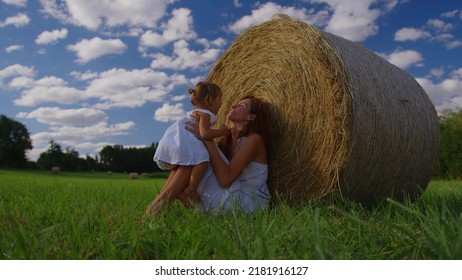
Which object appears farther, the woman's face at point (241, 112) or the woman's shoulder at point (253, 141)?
the woman's face at point (241, 112)

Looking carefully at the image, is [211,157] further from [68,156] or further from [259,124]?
[68,156]

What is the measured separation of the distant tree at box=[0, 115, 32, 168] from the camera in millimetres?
33653

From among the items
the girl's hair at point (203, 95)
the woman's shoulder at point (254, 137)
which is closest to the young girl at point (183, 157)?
the girl's hair at point (203, 95)

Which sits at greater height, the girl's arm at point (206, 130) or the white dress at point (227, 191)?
the girl's arm at point (206, 130)

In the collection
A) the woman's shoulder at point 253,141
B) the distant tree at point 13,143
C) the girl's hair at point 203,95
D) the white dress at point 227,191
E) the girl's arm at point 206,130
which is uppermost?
the distant tree at point 13,143

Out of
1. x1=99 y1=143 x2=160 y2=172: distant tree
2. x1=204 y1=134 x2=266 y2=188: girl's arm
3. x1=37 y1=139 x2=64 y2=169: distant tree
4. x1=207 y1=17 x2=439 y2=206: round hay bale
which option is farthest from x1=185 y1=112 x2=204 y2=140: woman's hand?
x1=37 y1=139 x2=64 y2=169: distant tree

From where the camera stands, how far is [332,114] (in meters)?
3.65

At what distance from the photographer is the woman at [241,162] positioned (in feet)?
12.2

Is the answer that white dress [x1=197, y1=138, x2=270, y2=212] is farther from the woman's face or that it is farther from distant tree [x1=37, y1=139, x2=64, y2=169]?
distant tree [x1=37, y1=139, x2=64, y2=169]

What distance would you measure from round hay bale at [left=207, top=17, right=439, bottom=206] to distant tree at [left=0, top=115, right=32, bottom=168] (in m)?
31.8

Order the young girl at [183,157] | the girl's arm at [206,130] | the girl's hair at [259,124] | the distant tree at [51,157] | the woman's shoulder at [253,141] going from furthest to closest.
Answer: the distant tree at [51,157], the girl's hair at [259,124], the woman's shoulder at [253,141], the girl's arm at [206,130], the young girl at [183,157]

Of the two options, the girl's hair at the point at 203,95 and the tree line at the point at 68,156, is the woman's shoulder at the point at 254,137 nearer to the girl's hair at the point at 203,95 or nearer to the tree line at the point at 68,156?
the girl's hair at the point at 203,95

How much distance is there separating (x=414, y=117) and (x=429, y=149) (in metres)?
0.46

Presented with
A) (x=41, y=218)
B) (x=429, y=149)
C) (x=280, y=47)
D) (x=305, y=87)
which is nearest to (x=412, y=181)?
(x=429, y=149)
